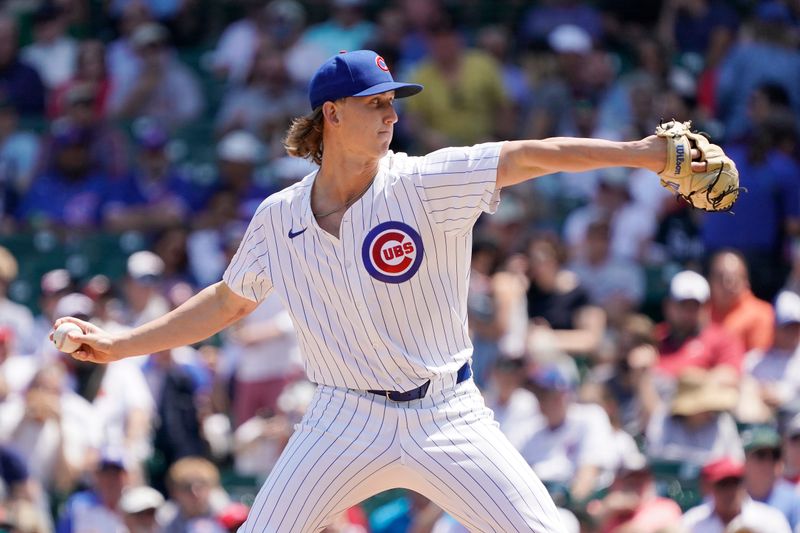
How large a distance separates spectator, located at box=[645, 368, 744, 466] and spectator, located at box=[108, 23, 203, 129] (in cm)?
596

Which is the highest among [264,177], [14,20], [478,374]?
[14,20]

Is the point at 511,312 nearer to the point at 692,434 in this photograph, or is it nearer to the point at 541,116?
the point at 692,434

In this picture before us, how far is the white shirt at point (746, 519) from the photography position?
21.5 feet

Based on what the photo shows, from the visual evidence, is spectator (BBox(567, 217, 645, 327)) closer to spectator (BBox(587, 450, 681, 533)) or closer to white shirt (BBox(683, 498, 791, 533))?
spectator (BBox(587, 450, 681, 533))

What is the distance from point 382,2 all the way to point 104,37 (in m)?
2.50

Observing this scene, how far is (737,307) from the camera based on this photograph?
8445mm

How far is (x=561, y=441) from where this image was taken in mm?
7910

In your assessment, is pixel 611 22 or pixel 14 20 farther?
pixel 14 20

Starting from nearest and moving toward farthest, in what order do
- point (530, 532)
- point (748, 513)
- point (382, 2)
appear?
1. point (530, 532)
2. point (748, 513)
3. point (382, 2)

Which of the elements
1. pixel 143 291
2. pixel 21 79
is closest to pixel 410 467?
pixel 143 291

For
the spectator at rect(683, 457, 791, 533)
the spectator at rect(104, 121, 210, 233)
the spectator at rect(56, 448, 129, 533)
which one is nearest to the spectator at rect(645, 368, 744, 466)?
the spectator at rect(683, 457, 791, 533)

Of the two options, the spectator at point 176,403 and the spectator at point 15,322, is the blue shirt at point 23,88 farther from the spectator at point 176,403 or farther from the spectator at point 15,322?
the spectator at point 176,403

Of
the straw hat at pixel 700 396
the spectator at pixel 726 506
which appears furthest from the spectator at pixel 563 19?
the spectator at pixel 726 506

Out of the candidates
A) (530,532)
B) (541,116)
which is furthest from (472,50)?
(530,532)
